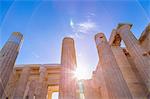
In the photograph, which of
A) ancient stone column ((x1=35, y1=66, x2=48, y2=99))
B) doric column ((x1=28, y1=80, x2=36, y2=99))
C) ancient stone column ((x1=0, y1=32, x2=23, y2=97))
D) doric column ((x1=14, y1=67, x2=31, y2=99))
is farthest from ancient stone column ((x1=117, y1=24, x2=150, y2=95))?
doric column ((x1=28, y1=80, x2=36, y2=99))

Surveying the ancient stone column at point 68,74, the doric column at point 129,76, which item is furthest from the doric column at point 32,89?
the ancient stone column at point 68,74

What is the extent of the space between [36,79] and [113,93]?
392 inches

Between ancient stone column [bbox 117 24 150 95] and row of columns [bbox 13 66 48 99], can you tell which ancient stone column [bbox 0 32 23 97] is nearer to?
row of columns [bbox 13 66 48 99]

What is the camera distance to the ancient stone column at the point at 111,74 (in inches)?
222

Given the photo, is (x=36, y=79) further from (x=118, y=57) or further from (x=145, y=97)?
(x=145, y=97)

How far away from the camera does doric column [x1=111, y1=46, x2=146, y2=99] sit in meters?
9.31

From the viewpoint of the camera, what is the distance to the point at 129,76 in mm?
10367

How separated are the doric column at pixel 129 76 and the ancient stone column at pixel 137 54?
1.19m

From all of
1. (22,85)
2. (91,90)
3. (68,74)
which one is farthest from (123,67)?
(22,85)

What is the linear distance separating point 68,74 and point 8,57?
9.61 feet

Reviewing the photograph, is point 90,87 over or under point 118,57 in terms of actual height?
under

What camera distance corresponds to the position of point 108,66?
6738mm

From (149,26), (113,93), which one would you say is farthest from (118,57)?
(113,93)

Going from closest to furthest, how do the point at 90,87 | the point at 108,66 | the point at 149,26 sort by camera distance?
the point at 108,66
the point at 149,26
the point at 90,87
